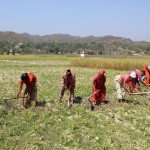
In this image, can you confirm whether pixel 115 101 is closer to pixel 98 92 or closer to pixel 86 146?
pixel 98 92

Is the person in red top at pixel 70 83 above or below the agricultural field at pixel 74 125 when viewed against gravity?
above

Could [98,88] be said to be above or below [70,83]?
below

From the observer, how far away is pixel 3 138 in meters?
11.1

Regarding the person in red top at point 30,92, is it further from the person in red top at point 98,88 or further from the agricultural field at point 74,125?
the person in red top at point 98,88

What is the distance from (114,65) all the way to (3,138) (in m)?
33.5

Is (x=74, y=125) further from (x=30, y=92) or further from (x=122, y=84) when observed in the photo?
(x=122, y=84)

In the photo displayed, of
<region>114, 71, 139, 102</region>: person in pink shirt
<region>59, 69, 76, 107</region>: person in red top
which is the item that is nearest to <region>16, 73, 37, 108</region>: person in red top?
<region>59, 69, 76, 107</region>: person in red top

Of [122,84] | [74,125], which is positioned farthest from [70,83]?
[74,125]

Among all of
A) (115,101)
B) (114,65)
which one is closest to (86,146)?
(115,101)

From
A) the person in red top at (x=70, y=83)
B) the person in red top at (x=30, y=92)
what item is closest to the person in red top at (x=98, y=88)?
the person in red top at (x=70, y=83)

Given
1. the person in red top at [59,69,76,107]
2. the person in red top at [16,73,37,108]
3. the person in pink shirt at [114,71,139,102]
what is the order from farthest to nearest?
the person in pink shirt at [114,71,139,102] → the person in red top at [59,69,76,107] → the person in red top at [16,73,37,108]

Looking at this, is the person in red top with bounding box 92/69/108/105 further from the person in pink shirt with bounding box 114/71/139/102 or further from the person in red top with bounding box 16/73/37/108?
the person in red top with bounding box 16/73/37/108

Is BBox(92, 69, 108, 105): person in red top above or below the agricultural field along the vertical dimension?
above

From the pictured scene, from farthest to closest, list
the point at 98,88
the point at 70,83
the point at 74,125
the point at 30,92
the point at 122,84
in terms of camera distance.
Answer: the point at 122,84
the point at 98,88
the point at 70,83
the point at 30,92
the point at 74,125
